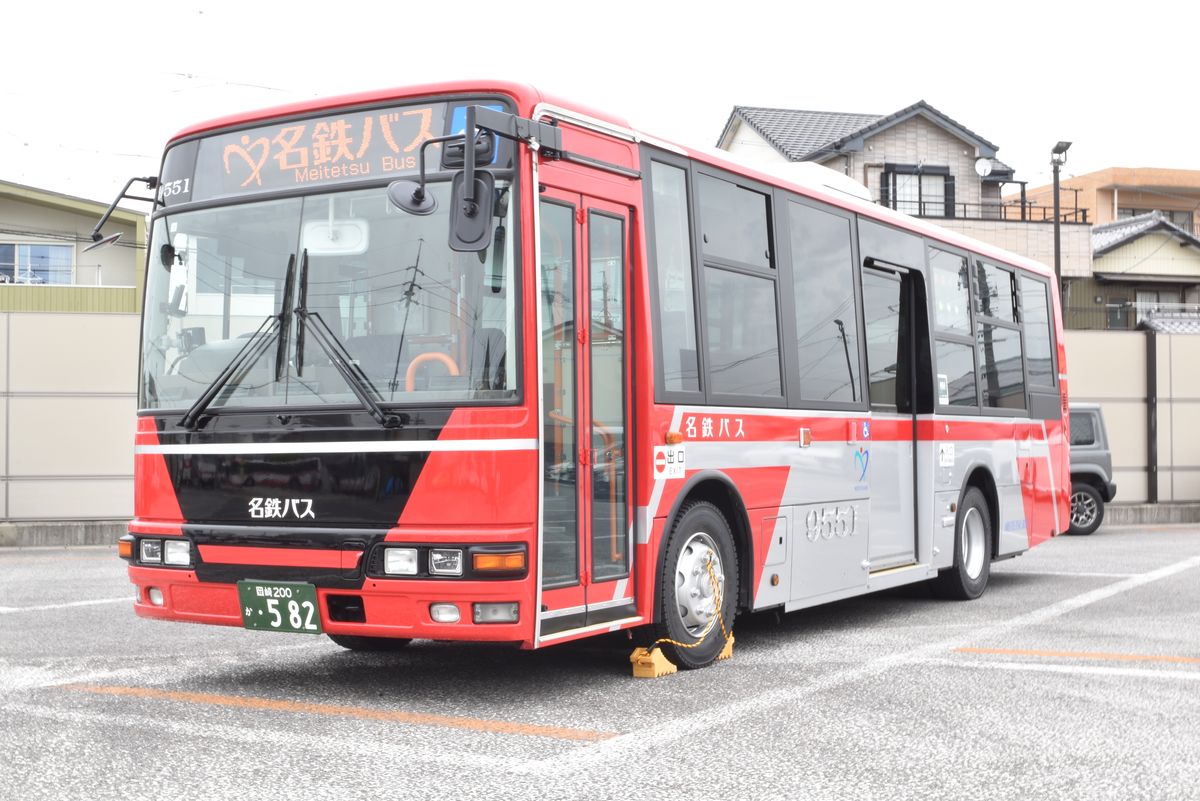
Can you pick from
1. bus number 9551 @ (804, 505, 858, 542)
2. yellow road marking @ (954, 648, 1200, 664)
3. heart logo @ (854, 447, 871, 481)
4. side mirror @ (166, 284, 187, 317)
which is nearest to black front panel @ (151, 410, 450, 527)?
side mirror @ (166, 284, 187, 317)

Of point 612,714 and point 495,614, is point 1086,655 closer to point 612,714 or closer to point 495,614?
point 612,714

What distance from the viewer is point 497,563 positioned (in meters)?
6.48

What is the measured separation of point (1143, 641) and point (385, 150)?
579cm

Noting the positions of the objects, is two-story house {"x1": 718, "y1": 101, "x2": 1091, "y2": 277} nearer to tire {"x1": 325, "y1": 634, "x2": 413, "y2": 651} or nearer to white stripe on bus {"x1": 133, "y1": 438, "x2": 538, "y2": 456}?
tire {"x1": 325, "y1": 634, "x2": 413, "y2": 651}

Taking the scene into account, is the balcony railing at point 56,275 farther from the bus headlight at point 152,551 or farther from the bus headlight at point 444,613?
the bus headlight at point 444,613

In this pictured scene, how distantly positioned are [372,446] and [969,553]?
7.08 meters

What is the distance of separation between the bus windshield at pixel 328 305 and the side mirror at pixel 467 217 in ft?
0.85

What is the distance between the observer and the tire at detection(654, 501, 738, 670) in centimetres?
768

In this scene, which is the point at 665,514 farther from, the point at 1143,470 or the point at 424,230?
the point at 1143,470

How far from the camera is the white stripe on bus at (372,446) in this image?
257 inches

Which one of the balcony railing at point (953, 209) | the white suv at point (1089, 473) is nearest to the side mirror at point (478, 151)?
the white suv at point (1089, 473)

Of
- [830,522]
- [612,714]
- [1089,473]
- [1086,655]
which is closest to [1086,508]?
[1089,473]

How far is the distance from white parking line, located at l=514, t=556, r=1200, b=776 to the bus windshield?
167cm

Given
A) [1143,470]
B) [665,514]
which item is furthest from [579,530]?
[1143,470]
